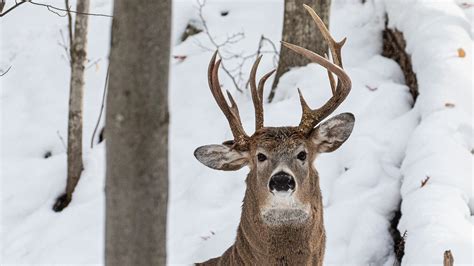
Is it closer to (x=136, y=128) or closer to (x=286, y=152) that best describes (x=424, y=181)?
(x=286, y=152)

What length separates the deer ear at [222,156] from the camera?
5.43m

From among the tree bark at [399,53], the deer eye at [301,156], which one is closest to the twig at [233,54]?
the tree bark at [399,53]

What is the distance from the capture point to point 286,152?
5090mm

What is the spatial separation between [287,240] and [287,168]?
45 cm

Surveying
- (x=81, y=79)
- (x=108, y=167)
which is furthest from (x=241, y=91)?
(x=108, y=167)

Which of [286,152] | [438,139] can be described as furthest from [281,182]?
[438,139]

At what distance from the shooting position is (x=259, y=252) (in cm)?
521

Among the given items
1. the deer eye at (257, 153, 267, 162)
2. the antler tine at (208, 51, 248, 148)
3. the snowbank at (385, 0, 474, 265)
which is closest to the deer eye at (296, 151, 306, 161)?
the deer eye at (257, 153, 267, 162)

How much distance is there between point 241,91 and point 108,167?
6.94 m

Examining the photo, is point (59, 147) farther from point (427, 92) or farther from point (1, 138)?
point (427, 92)

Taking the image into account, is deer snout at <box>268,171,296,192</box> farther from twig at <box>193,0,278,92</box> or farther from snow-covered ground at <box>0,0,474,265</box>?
twig at <box>193,0,278,92</box>

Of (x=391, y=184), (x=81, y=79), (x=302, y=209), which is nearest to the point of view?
(x=302, y=209)

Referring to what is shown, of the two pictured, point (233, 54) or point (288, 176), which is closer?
point (288, 176)

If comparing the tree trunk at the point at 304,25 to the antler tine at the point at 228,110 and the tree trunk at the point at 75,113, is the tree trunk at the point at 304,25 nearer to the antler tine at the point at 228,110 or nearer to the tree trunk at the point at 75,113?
the tree trunk at the point at 75,113
